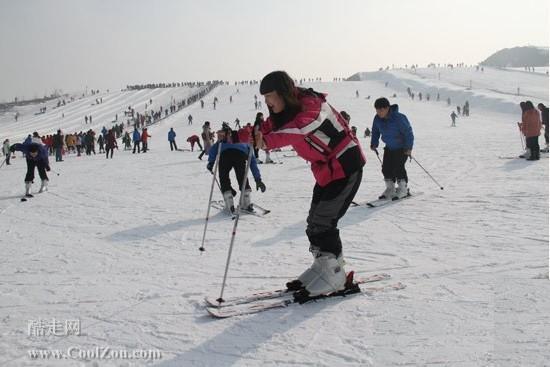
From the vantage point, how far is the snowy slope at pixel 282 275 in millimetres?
2789

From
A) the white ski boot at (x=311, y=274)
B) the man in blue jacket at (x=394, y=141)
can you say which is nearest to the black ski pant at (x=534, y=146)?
the man in blue jacket at (x=394, y=141)

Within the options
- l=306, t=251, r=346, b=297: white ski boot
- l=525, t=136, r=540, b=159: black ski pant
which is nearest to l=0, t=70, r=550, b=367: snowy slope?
l=306, t=251, r=346, b=297: white ski boot

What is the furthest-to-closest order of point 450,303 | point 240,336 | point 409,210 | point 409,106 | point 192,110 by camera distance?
1. point 192,110
2. point 409,106
3. point 409,210
4. point 450,303
5. point 240,336

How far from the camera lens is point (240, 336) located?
2.98m

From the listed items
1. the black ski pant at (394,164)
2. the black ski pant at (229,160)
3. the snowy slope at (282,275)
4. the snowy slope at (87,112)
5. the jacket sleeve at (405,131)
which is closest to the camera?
the snowy slope at (282,275)

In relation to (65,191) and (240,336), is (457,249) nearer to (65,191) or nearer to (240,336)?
(240,336)

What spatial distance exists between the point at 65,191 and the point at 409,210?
7237mm

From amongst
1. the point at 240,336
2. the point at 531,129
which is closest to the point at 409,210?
the point at 240,336

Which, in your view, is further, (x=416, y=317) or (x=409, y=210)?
(x=409, y=210)

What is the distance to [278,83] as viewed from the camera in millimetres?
3223

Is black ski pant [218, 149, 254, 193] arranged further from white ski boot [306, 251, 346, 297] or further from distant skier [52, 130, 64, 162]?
distant skier [52, 130, 64, 162]

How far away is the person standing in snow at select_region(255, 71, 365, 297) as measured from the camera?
3.23 m

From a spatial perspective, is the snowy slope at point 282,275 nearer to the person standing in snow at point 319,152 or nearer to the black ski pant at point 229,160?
the person standing in snow at point 319,152

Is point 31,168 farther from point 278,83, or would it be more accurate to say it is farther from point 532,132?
point 532,132
